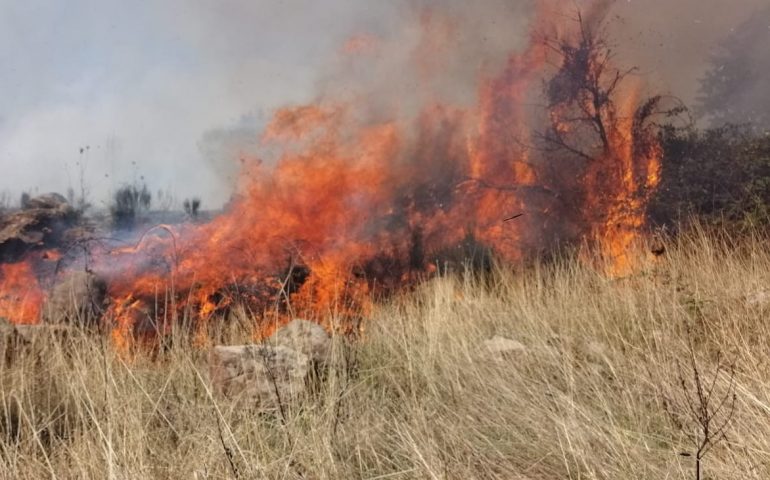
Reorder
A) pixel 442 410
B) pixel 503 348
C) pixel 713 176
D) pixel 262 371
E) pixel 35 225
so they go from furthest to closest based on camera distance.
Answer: pixel 713 176, pixel 35 225, pixel 503 348, pixel 262 371, pixel 442 410

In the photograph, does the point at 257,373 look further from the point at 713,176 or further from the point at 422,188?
the point at 713,176

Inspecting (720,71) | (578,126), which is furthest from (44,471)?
(720,71)

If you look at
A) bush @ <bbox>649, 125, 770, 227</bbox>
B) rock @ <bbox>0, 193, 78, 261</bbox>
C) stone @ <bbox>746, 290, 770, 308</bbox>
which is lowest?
stone @ <bbox>746, 290, 770, 308</bbox>

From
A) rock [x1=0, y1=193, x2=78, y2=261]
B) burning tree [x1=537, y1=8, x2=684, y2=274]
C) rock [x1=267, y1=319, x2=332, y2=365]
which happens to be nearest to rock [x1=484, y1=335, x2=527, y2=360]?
rock [x1=267, y1=319, x2=332, y2=365]

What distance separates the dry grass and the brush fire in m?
3.46

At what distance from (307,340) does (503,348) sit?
1633 millimetres

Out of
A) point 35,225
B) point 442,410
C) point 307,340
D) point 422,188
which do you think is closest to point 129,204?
point 35,225

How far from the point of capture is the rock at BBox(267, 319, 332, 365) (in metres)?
4.52

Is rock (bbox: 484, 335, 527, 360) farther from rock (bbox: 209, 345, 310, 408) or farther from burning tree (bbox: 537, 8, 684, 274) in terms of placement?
burning tree (bbox: 537, 8, 684, 274)

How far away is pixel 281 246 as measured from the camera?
30.8 feet

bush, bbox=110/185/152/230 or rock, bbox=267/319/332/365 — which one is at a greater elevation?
bush, bbox=110/185/152/230

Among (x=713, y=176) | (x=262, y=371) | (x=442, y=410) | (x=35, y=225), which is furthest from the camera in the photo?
(x=713, y=176)

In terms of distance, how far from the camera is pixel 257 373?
3945 millimetres

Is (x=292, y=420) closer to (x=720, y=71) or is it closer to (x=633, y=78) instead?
(x=633, y=78)
